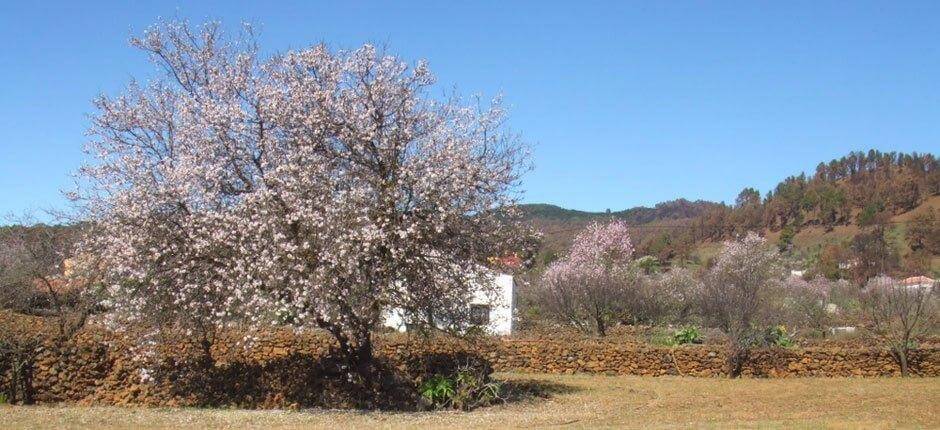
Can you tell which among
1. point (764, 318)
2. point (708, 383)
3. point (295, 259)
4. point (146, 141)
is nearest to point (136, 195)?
point (146, 141)

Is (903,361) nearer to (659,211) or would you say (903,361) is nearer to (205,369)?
(205,369)

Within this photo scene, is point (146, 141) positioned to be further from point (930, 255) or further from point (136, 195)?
point (930, 255)

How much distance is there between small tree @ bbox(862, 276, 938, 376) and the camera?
72.4 feet

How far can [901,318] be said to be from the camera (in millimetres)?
22656

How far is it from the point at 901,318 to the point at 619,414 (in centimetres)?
1191

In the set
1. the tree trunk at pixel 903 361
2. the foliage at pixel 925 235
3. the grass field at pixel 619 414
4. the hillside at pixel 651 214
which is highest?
the hillside at pixel 651 214

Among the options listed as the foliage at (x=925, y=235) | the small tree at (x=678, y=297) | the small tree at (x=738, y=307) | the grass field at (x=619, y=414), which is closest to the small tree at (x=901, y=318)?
the small tree at (x=738, y=307)

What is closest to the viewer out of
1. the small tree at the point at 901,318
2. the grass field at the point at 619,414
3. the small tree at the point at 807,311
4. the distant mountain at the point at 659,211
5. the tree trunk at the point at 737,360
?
the grass field at the point at 619,414

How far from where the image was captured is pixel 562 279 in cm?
3391

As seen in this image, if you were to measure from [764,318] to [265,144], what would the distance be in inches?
643

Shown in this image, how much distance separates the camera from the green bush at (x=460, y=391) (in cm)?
1568

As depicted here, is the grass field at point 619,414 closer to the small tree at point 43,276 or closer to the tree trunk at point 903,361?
the tree trunk at point 903,361

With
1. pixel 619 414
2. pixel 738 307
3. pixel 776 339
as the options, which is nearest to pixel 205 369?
pixel 619 414

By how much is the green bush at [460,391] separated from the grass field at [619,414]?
1.25ft
